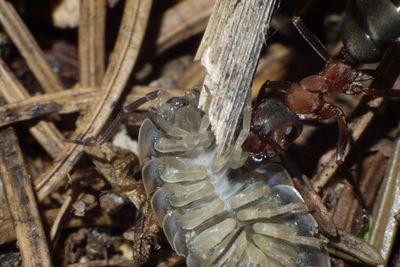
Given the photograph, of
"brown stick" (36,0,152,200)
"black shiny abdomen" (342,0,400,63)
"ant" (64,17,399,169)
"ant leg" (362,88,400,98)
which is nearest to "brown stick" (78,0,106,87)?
"brown stick" (36,0,152,200)

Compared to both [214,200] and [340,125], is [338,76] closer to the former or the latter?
[340,125]

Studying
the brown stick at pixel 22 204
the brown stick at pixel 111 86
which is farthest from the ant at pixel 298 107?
the brown stick at pixel 22 204

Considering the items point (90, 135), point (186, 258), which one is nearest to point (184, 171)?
point (186, 258)

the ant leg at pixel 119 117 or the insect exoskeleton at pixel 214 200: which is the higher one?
the ant leg at pixel 119 117

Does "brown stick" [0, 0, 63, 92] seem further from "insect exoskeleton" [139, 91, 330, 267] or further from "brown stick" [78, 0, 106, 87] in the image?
"insect exoskeleton" [139, 91, 330, 267]

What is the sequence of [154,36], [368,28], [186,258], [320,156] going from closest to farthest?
[186,258] < [368,28] < [320,156] < [154,36]

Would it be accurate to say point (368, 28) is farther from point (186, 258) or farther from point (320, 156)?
point (186, 258)

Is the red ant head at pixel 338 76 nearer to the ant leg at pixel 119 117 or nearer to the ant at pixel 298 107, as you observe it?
the ant at pixel 298 107

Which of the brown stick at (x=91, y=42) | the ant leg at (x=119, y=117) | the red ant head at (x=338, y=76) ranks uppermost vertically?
the brown stick at (x=91, y=42)
